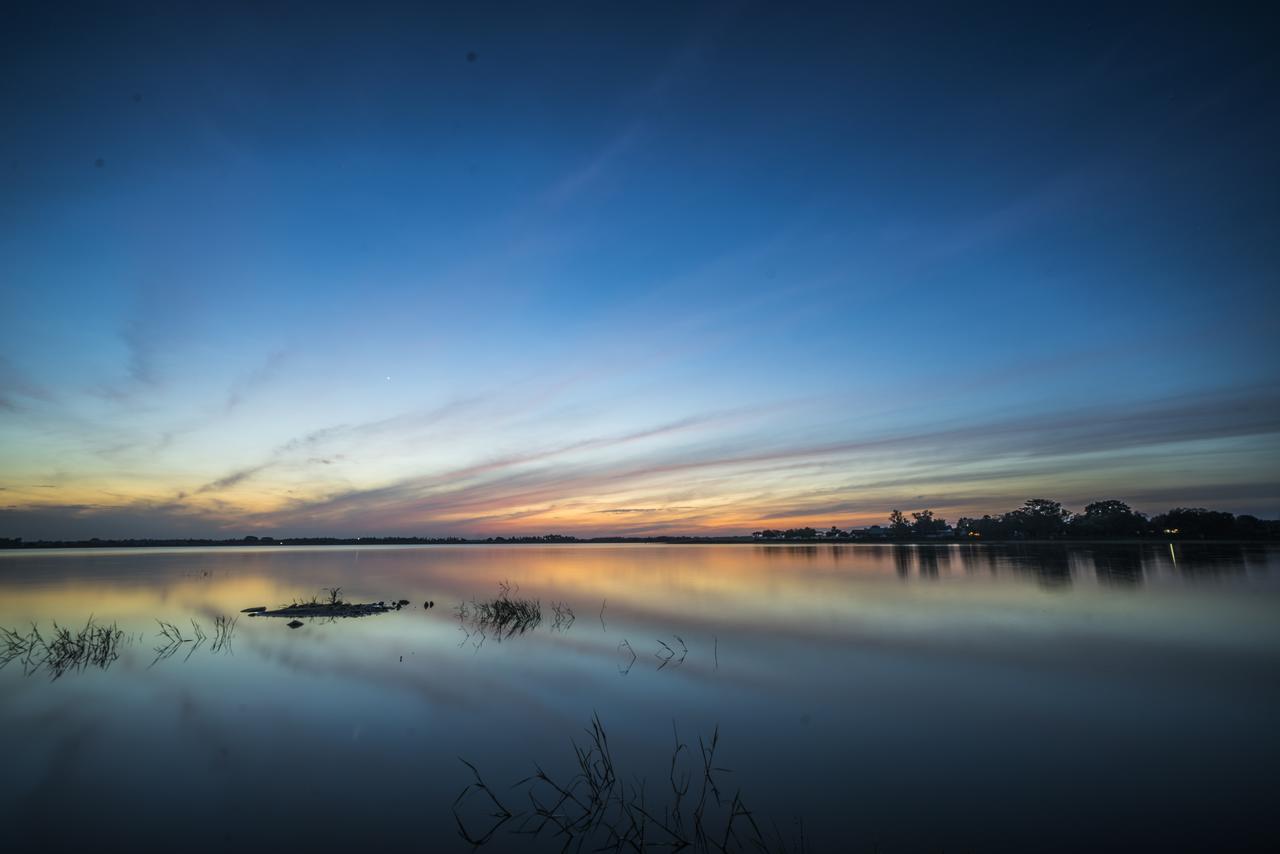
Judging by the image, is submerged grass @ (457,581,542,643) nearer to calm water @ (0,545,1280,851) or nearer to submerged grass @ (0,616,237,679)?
calm water @ (0,545,1280,851)

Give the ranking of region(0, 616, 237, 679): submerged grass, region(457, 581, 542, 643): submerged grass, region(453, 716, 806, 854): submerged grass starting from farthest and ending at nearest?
1. region(457, 581, 542, 643): submerged grass
2. region(0, 616, 237, 679): submerged grass
3. region(453, 716, 806, 854): submerged grass

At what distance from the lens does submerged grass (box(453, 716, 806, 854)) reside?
728 cm

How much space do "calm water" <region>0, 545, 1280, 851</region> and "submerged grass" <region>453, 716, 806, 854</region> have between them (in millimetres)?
227

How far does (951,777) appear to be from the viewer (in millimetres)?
9078

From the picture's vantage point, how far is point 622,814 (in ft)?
26.5

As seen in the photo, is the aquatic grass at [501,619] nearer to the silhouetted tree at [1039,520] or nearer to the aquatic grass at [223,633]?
the aquatic grass at [223,633]

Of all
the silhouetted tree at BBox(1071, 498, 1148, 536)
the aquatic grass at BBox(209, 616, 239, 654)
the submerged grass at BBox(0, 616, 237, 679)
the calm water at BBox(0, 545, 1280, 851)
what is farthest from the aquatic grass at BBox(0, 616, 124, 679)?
the silhouetted tree at BBox(1071, 498, 1148, 536)

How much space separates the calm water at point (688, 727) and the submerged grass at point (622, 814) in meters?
0.23

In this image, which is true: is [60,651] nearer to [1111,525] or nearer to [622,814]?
[622,814]

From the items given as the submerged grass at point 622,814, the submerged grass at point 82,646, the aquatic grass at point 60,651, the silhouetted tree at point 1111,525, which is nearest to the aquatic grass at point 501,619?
the submerged grass at point 82,646

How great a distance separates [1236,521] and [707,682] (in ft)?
521

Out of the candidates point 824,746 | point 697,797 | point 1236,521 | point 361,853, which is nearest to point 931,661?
point 824,746

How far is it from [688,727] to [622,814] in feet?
12.2

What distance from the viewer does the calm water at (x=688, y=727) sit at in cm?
780
